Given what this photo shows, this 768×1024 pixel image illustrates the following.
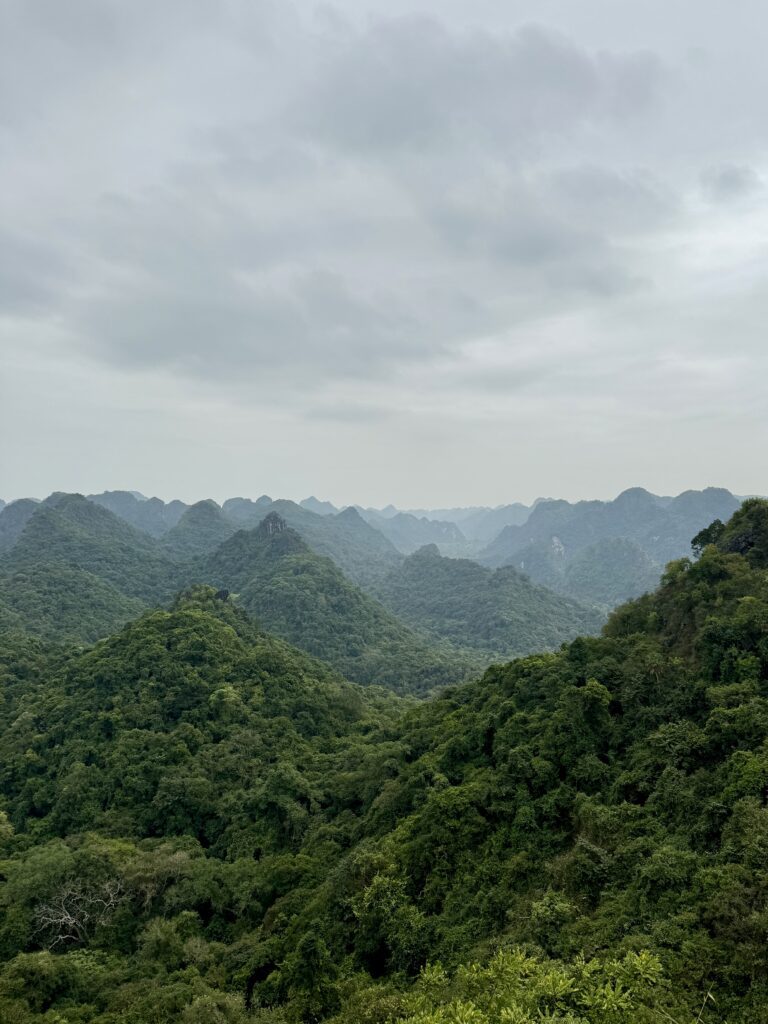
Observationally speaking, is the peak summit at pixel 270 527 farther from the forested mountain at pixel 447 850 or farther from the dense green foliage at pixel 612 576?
the dense green foliage at pixel 612 576

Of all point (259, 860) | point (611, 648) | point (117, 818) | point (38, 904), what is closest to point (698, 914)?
point (611, 648)

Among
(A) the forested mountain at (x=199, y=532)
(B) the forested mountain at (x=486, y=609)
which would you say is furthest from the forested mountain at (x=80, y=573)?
(B) the forested mountain at (x=486, y=609)

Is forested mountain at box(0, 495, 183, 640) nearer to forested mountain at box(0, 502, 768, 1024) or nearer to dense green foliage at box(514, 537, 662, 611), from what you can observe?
forested mountain at box(0, 502, 768, 1024)

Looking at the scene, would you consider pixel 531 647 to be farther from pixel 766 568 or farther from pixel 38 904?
pixel 38 904

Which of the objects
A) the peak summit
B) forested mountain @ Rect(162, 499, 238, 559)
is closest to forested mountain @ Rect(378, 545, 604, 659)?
the peak summit

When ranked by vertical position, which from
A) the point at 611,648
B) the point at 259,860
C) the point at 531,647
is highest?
the point at 611,648

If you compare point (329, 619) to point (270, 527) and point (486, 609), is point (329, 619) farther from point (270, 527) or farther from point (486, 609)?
point (486, 609)

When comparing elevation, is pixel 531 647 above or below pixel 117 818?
below
